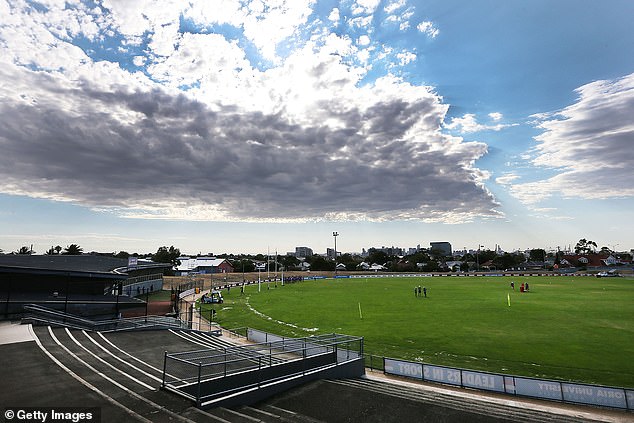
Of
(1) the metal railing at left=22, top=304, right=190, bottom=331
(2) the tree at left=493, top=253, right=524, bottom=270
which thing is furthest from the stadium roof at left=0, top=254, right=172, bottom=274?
(2) the tree at left=493, top=253, right=524, bottom=270

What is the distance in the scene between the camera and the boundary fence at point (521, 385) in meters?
14.0

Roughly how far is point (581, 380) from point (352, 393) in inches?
509

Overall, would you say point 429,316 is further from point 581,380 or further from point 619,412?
point 619,412

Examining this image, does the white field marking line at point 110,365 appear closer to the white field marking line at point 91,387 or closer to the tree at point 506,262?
the white field marking line at point 91,387

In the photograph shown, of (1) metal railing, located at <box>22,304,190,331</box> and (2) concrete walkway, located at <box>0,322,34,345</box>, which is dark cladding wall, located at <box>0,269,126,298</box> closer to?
(1) metal railing, located at <box>22,304,190,331</box>

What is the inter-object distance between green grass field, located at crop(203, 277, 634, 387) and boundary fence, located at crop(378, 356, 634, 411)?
10.1ft

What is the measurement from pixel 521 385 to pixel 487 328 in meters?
14.0

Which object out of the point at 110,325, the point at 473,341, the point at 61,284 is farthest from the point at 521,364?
the point at 61,284

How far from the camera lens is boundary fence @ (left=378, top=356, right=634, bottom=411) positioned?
551 inches

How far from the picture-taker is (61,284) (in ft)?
106

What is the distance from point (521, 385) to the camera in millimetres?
15383

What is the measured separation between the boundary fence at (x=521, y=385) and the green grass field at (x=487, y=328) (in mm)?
3072

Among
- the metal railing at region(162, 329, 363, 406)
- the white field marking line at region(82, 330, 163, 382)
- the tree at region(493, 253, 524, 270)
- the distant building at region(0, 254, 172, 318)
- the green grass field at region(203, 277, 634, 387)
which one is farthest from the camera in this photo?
the tree at region(493, 253, 524, 270)

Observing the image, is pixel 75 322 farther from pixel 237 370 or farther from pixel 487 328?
pixel 487 328
